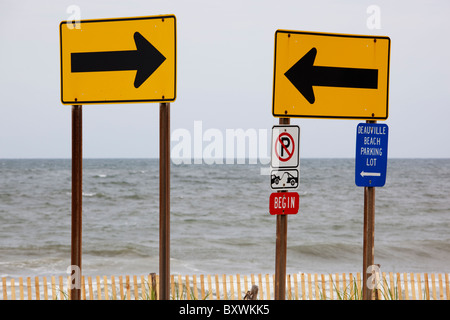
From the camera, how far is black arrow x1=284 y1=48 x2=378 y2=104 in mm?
4688

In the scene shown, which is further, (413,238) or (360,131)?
(413,238)

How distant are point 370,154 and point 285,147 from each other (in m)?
0.98

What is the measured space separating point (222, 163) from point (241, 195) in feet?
89.5

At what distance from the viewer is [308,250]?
2014 centimetres

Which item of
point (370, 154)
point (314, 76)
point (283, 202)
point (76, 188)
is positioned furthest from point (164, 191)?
point (370, 154)

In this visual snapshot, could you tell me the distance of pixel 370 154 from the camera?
5086 millimetres

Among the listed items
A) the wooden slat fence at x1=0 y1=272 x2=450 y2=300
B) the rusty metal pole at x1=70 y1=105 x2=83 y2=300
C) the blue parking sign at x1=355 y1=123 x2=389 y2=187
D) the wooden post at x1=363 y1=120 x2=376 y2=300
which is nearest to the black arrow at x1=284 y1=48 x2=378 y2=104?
the blue parking sign at x1=355 y1=123 x2=389 y2=187

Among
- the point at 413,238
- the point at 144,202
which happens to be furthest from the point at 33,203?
the point at 413,238

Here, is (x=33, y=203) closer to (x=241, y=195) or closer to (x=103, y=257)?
(x=241, y=195)

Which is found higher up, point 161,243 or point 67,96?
point 67,96

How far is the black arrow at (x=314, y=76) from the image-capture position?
4688mm

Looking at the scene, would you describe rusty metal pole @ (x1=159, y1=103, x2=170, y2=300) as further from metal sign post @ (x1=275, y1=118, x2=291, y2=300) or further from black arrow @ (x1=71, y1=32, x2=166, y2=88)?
metal sign post @ (x1=275, y1=118, x2=291, y2=300)

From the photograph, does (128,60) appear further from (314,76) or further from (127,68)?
(314,76)

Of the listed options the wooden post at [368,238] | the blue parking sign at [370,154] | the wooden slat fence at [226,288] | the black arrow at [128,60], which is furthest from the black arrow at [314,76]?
the wooden slat fence at [226,288]
